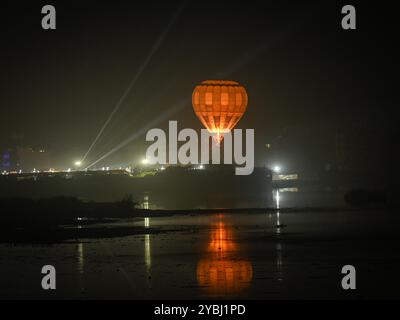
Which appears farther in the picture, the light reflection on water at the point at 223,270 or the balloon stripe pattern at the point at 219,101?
the balloon stripe pattern at the point at 219,101

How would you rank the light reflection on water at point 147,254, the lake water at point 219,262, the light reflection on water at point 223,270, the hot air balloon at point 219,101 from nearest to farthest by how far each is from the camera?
the lake water at point 219,262
the light reflection on water at point 223,270
the light reflection on water at point 147,254
the hot air balloon at point 219,101

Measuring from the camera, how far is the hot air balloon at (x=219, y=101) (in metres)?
132

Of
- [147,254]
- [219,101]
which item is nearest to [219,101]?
[219,101]

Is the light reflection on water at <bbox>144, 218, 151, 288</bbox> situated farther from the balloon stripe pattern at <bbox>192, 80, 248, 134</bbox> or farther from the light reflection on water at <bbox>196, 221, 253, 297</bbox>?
the balloon stripe pattern at <bbox>192, 80, 248, 134</bbox>

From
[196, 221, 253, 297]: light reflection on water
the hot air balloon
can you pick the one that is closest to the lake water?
[196, 221, 253, 297]: light reflection on water

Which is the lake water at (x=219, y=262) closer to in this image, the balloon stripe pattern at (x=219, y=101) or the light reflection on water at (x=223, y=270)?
the light reflection on water at (x=223, y=270)

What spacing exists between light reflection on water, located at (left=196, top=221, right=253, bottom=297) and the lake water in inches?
Answer: 1.1

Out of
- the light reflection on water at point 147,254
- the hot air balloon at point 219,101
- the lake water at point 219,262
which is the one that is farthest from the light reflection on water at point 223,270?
the hot air balloon at point 219,101

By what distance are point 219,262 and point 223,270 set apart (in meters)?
2.41

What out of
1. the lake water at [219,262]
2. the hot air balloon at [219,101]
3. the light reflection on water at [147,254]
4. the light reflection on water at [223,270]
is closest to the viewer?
the lake water at [219,262]

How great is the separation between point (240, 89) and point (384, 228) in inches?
3398

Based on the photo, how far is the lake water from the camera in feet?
95.1

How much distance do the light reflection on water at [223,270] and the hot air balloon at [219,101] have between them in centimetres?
8739
